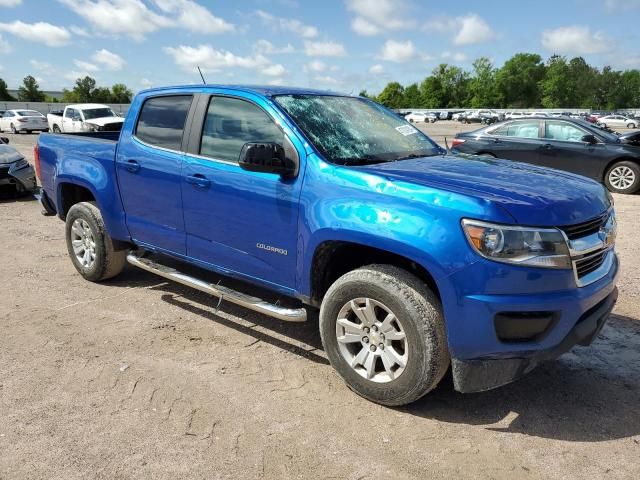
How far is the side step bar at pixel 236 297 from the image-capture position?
3592 mm

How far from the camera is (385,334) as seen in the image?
3.17 metres

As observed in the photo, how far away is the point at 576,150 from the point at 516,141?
3.68ft

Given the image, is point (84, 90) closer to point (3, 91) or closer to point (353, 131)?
point (3, 91)

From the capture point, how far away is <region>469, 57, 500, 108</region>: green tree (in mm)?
125125

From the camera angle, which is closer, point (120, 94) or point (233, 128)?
point (233, 128)

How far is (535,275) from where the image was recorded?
2748 mm

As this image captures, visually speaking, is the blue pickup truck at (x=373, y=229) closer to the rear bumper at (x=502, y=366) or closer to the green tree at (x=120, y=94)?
the rear bumper at (x=502, y=366)

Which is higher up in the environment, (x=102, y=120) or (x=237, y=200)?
(x=237, y=200)

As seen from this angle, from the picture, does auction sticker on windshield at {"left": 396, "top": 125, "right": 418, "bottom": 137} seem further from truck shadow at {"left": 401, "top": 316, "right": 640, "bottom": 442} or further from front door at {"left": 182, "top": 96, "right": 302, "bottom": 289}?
truck shadow at {"left": 401, "top": 316, "right": 640, "bottom": 442}

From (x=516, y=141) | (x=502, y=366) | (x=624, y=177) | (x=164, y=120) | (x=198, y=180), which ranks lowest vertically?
(x=624, y=177)

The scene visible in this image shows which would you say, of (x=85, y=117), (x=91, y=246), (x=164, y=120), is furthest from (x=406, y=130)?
(x=85, y=117)

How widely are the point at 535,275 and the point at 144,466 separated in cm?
216

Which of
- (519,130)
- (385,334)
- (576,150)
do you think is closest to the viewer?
(385,334)

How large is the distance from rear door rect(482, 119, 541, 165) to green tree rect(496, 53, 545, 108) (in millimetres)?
123885
